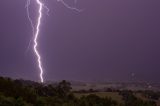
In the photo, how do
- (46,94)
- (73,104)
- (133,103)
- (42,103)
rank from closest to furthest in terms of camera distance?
1. (42,103)
2. (73,104)
3. (46,94)
4. (133,103)

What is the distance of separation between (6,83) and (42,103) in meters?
2.31

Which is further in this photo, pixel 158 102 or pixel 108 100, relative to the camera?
pixel 158 102

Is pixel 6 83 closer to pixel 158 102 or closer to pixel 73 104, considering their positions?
pixel 73 104

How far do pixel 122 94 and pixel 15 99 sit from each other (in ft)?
60.3

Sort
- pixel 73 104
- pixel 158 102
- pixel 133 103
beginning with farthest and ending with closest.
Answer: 1. pixel 158 102
2. pixel 133 103
3. pixel 73 104

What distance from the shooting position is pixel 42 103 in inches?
933

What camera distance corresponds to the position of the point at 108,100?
30.2 m

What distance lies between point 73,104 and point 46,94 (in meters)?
3.87

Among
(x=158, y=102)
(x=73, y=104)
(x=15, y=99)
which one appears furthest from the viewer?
(x=158, y=102)

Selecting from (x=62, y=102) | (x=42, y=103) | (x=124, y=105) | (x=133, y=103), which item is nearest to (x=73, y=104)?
(x=62, y=102)

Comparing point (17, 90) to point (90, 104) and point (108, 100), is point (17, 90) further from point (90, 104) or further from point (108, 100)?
point (108, 100)

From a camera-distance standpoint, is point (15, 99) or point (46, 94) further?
point (46, 94)

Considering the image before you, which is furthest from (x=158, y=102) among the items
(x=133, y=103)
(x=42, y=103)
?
(x=42, y=103)

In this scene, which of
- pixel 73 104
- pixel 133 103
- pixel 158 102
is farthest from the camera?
pixel 158 102
